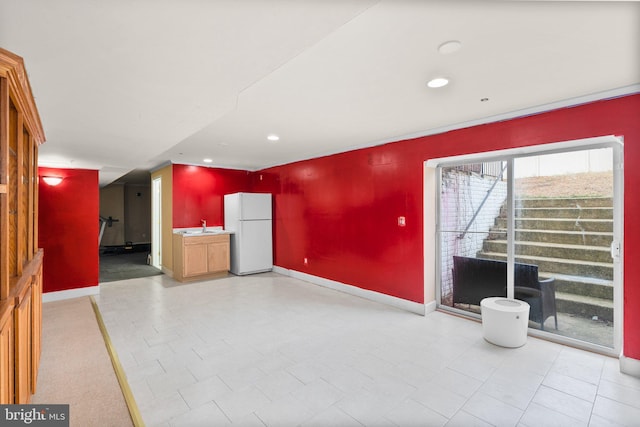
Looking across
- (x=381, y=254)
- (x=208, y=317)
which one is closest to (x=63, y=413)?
(x=208, y=317)

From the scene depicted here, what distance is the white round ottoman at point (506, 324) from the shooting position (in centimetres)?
296

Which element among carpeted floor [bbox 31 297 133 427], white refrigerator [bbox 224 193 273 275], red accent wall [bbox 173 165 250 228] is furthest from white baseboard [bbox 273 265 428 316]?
carpeted floor [bbox 31 297 133 427]

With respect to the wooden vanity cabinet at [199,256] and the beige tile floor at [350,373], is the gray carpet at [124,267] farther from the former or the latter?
the beige tile floor at [350,373]

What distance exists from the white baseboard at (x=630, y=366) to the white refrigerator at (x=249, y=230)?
5.37m

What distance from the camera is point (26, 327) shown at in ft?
Result: 6.42

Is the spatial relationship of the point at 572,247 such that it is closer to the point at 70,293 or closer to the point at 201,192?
the point at 201,192

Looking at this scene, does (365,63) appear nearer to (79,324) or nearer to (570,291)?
(570,291)

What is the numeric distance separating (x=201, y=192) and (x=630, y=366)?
6.52 meters

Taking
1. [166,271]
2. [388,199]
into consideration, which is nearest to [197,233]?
[166,271]

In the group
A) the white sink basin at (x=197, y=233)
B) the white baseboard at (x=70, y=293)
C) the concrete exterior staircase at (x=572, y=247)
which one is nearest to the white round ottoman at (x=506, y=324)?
the concrete exterior staircase at (x=572, y=247)

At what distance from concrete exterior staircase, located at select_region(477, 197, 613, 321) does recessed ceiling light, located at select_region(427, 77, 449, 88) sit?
6.17 feet

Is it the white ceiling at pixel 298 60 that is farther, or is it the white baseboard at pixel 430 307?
the white baseboard at pixel 430 307

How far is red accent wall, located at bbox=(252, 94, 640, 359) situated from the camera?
252 cm

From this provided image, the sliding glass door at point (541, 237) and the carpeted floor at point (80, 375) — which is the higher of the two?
the sliding glass door at point (541, 237)
